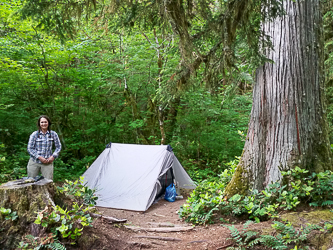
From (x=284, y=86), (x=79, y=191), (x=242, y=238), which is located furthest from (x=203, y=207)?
(x=284, y=86)

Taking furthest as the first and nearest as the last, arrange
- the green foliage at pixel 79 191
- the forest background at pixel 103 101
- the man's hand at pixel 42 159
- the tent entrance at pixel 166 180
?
the forest background at pixel 103 101, the tent entrance at pixel 166 180, the man's hand at pixel 42 159, the green foliage at pixel 79 191

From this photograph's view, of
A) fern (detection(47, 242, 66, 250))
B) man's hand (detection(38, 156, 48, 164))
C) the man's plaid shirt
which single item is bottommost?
fern (detection(47, 242, 66, 250))

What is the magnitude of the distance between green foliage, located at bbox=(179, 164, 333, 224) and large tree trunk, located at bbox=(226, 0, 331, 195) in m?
0.16

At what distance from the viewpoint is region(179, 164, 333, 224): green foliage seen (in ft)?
9.43

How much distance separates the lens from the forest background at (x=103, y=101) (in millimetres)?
7129

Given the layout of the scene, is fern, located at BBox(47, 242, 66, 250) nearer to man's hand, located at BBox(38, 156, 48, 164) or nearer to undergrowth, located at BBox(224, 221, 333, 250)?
undergrowth, located at BBox(224, 221, 333, 250)

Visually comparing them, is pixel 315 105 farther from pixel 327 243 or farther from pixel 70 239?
pixel 70 239

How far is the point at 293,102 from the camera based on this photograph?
3156 mm

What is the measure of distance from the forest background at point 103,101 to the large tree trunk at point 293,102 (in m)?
3.44

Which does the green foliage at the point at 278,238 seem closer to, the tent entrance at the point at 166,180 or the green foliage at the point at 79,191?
the green foliage at the point at 79,191

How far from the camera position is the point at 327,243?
2.19 meters

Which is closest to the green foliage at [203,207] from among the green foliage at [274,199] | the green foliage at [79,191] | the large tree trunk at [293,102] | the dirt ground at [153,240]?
the green foliage at [274,199]

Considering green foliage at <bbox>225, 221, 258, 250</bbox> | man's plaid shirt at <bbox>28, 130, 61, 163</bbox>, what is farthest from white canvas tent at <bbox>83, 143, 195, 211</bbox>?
green foliage at <bbox>225, 221, 258, 250</bbox>

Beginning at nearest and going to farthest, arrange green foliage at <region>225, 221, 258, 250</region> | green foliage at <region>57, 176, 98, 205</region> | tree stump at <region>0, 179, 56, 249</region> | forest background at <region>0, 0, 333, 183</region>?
1. tree stump at <region>0, 179, 56, 249</region>
2. green foliage at <region>225, 221, 258, 250</region>
3. green foliage at <region>57, 176, 98, 205</region>
4. forest background at <region>0, 0, 333, 183</region>
